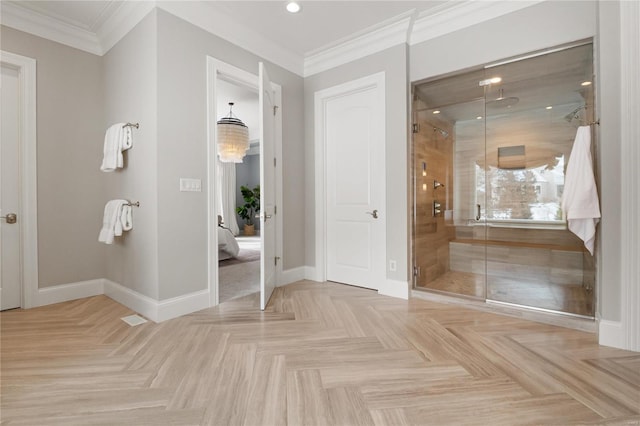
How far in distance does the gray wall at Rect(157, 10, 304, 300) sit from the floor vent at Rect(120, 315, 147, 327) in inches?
10.5

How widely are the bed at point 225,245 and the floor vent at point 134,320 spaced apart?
2581 millimetres

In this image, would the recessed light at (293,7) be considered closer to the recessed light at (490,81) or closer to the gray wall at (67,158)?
the recessed light at (490,81)

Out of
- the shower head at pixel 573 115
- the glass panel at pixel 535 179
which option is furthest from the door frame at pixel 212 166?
the shower head at pixel 573 115

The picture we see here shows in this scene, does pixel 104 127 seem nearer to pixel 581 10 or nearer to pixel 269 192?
pixel 269 192

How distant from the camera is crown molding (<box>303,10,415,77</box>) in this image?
10.2 feet

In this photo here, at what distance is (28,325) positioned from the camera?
251 cm

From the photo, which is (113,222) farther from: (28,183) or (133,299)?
(28,183)

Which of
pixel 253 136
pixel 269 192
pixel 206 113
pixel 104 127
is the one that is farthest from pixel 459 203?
pixel 253 136

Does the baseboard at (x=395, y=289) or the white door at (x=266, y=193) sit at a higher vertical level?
the white door at (x=266, y=193)

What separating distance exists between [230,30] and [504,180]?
3999 mm

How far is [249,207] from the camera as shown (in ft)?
31.4

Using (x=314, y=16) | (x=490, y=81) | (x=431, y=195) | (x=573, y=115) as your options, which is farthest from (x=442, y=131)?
(x=314, y=16)

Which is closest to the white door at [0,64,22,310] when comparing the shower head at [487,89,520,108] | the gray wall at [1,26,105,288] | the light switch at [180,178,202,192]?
the gray wall at [1,26,105,288]

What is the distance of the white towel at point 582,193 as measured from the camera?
2.19 m
